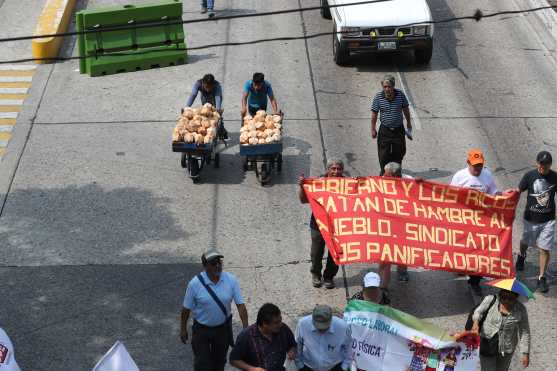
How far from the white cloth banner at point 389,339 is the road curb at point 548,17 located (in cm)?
1388

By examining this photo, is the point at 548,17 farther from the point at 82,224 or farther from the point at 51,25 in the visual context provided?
the point at 82,224

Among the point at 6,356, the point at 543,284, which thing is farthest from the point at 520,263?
the point at 6,356

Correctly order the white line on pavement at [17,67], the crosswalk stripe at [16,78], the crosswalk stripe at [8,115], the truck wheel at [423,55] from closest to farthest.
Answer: the crosswalk stripe at [8,115] → the crosswalk stripe at [16,78] → the truck wheel at [423,55] → the white line on pavement at [17,67]

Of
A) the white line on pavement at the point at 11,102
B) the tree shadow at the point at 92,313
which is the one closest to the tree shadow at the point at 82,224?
the tree shadow at the point at 92,313

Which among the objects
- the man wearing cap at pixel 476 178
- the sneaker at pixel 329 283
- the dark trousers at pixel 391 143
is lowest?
the sneaker at pixel 329 283

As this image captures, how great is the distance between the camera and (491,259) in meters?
12.1

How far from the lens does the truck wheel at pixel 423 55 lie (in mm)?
20391

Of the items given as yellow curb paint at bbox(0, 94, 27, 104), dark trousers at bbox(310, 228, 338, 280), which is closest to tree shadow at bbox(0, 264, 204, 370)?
dark trousers at bbox(310, 228, 338, 280)

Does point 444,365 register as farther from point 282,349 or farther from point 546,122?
point 546,122

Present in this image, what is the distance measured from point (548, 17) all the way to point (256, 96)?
9.90 meters

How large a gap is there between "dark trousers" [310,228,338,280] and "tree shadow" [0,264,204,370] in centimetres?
126

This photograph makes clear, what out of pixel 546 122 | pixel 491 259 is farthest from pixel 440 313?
pixel 546 122

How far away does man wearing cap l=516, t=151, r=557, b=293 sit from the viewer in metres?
12.6

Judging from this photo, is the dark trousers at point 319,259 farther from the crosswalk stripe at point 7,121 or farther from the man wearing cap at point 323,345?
the crosswalk stripe at point 7,121
